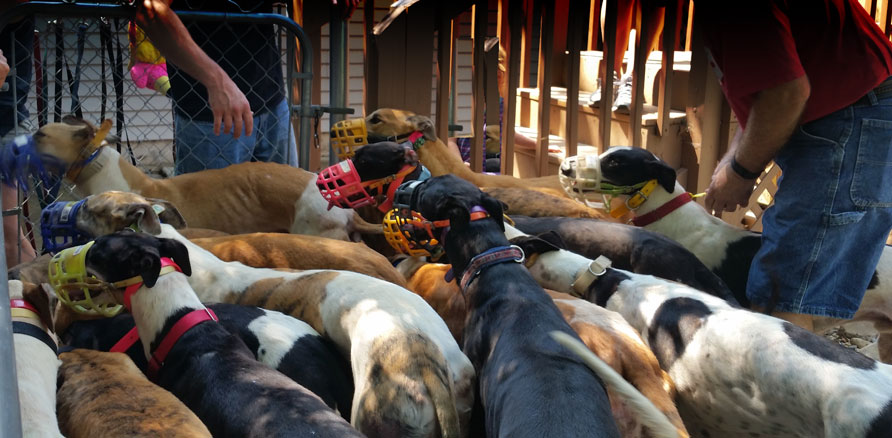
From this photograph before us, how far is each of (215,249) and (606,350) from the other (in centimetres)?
192

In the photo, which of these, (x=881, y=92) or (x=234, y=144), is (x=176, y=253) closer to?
(x=234, y=144)

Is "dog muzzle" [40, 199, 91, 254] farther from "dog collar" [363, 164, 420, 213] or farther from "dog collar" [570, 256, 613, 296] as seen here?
"dog collar" [570, 256, 613, 296]

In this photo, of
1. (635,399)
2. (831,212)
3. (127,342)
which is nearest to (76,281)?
(127,342)

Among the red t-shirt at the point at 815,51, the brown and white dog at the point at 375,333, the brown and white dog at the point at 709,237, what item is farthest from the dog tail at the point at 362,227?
the red t-shirt at the point at 815,51

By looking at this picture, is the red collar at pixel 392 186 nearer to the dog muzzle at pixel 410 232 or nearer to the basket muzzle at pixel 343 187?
the basket muzzle at pixel 343 187

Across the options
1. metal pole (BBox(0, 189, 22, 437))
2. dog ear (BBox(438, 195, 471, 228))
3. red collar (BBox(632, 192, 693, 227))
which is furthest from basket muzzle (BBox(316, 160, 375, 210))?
metal pole (BBox(0, 189, 22, 437))

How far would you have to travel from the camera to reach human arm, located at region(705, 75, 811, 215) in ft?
11.4

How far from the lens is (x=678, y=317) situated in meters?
3.08

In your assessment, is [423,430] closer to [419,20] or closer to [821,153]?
[821,153]

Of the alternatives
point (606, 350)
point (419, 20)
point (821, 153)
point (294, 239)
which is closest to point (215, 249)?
point (294, 239)

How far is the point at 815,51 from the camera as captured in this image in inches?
141

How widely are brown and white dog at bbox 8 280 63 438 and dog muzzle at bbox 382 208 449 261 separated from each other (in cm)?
127

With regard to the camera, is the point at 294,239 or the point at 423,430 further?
the point at 294,239

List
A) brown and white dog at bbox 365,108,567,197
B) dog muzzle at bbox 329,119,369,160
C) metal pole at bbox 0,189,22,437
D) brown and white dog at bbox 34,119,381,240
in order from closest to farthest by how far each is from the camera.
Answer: metal pole at bbox 0,189,22,437 → brown and white dog at bbox 34,119,381,240 → dog muzzle at bbox 329,119,369,160 → brown and white dog at bbox 365,108,567,197
